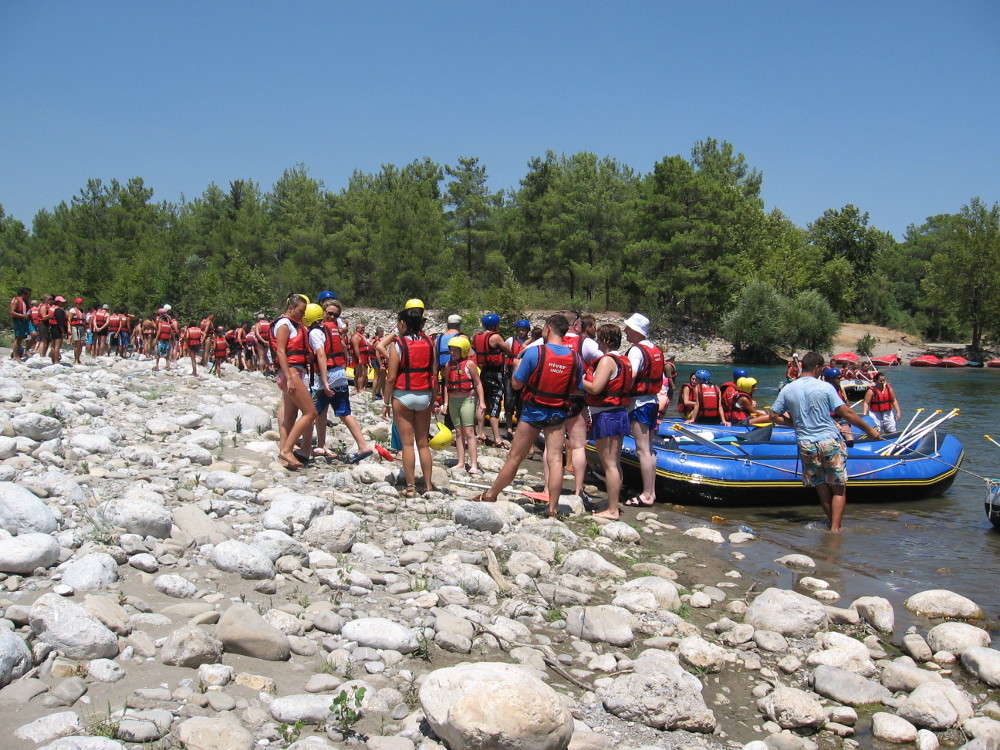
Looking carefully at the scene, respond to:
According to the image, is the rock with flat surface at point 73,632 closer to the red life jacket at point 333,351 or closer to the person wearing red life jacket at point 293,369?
the person wearing red life jacket at point 293,369

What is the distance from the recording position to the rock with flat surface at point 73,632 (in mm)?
3207

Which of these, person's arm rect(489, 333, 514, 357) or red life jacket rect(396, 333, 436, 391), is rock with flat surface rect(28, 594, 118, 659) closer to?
red life jacket rect(396, 333, 436, 391)

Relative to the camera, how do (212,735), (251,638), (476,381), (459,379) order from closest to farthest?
(212,735)
(251,638)
(459,379)
(476,381)

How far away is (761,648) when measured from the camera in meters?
4.62

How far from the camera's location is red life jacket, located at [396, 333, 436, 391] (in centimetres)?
668

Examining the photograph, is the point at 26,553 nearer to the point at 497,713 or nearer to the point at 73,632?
the point at 73,632

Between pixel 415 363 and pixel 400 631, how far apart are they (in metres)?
3.20

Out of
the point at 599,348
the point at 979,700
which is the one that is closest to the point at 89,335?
the point at 599,348

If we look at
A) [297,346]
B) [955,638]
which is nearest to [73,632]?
[297,346]

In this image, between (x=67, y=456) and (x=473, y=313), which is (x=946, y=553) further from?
(x=473, y=313)

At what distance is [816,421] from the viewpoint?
7.44 metres

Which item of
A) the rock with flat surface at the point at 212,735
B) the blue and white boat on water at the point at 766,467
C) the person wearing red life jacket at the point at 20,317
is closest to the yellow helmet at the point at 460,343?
the blue and white boat on water at the point at 766,467

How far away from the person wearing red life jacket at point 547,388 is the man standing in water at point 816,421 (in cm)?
234

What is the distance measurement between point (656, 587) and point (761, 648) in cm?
81
